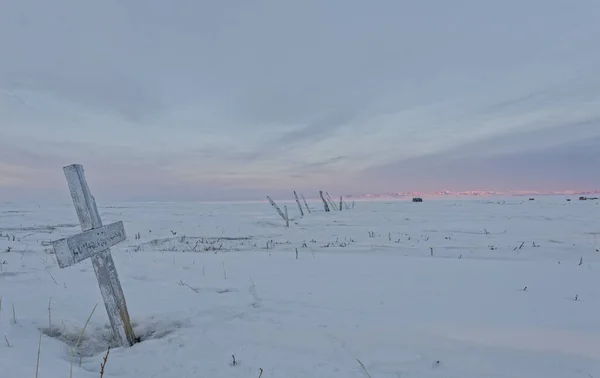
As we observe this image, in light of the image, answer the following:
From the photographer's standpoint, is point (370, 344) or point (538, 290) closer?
point (370, 344)

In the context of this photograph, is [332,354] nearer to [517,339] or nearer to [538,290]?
[517,339]

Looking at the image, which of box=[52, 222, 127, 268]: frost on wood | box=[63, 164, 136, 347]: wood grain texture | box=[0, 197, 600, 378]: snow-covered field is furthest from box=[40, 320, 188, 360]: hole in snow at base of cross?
box=[52, 222, 127, 268]: frost on wood

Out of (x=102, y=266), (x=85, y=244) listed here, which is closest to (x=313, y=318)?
(x=102, y=266)

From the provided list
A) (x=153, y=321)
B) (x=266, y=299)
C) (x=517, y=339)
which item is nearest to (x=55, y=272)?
(x=153, y=321)

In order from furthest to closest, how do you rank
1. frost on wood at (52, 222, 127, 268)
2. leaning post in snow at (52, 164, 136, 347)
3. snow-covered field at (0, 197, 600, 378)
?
leaning post in snow at (52, 164, 136, 347) < frost on wood at (52, 222, 127, 268) < snow-covered field at (0, 197, 600, 378)

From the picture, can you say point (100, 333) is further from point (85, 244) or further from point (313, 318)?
point (313, 318)

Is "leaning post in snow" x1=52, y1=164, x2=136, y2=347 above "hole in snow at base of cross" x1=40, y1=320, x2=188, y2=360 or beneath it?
above

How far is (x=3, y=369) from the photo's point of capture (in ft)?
7.95

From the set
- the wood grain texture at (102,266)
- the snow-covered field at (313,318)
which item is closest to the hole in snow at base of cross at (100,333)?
the snow-covered field at (313,318)

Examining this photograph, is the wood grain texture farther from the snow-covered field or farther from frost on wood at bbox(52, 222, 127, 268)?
the snow-covered field

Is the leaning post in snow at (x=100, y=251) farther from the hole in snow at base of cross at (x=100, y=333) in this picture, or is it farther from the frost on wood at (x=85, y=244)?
the hole in snow at base of cross at (x=100, y=333)

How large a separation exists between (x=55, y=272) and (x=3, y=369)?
14.5 ft

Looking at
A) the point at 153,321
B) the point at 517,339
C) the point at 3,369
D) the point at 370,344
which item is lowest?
the point at 517,339

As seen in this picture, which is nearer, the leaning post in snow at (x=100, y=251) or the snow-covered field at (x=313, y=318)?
the snow-covered field at (x=313, y=318)
